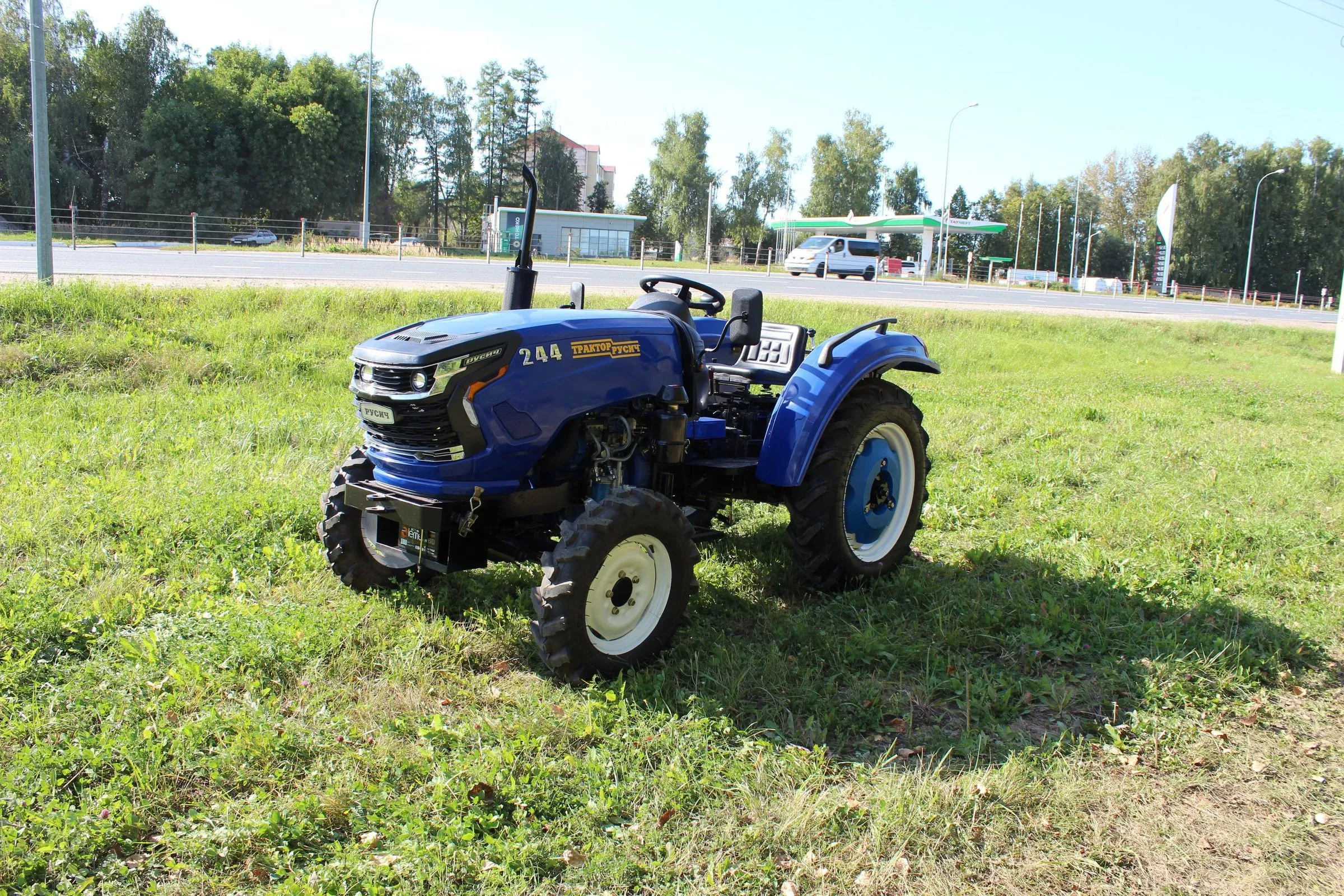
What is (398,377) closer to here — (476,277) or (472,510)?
(472,510)

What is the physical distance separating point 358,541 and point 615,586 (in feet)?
4.26

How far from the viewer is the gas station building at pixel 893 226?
47000 mm

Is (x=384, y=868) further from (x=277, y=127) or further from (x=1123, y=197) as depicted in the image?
(x=1123, y=197)

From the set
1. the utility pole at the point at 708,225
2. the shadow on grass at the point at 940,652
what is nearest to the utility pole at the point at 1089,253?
the utility pole at the point at 708,225

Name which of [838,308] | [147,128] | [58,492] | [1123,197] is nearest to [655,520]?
[58,492]

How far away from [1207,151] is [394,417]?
80491mm

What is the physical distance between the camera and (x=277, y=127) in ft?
150

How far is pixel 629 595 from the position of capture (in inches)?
153

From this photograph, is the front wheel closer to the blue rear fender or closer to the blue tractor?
the blue tractor

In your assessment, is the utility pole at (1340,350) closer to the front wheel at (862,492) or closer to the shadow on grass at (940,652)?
the shadow on grass at (940,652)

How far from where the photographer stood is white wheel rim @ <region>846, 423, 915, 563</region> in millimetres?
5049

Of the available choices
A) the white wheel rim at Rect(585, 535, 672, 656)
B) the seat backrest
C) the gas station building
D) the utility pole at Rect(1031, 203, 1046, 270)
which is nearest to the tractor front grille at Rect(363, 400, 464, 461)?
the white wheel rim at Rect(585, 535, 672, 656)

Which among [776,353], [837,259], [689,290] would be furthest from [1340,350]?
[837,259]

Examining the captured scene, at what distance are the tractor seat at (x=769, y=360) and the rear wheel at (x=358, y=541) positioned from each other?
1818 millimetres
